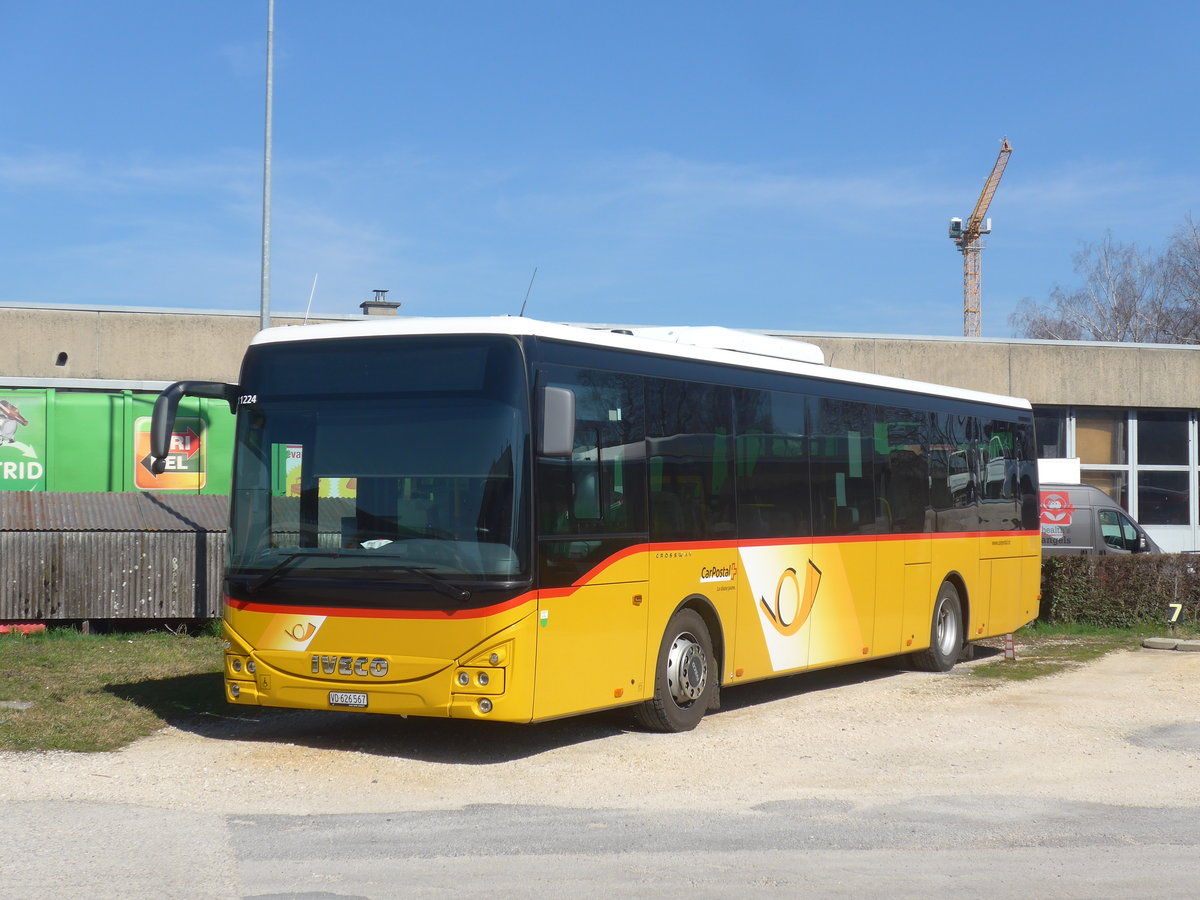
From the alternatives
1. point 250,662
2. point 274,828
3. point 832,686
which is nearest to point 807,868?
point 274,828

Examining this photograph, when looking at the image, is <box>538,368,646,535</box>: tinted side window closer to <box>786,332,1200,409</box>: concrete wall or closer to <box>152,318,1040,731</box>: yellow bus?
<box>152,318,1040,731</box>: yellow bus

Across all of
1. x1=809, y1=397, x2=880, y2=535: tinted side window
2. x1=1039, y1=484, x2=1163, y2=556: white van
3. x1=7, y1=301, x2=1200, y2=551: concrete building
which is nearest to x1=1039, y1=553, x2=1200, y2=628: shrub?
x1=1039, y1=484, x2=1163, y2=556: white van

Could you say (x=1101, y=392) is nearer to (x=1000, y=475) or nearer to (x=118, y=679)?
(x=1000, y=475)

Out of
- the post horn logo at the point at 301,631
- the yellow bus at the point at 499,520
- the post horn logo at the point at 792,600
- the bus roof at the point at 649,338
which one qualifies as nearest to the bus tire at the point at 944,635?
the bus roof at the point at 649,338

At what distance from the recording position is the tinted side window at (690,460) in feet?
35.7

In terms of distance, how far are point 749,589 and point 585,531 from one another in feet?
8.09

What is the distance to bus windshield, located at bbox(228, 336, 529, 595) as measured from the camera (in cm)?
944

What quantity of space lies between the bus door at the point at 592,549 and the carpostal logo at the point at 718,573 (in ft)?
2.83

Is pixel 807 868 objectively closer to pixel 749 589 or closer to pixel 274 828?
pixel 274 828

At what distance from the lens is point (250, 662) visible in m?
10.2

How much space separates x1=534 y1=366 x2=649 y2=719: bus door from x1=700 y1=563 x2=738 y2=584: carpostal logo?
0.86 m

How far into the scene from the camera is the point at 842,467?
1361 centimetres

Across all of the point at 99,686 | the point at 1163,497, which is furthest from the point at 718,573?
the point at 1163,497

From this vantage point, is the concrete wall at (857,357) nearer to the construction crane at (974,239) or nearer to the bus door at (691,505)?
the bus door at (691,505)
